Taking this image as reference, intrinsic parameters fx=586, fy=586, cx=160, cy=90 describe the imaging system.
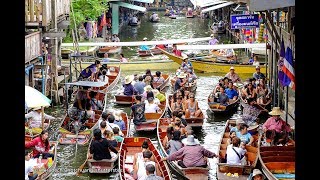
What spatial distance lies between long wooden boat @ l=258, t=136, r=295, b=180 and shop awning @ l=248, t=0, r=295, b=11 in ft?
9.50

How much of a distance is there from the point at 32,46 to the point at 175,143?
756 centimetres

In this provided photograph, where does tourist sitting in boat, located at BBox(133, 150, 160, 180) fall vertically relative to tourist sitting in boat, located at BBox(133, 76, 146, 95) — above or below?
below

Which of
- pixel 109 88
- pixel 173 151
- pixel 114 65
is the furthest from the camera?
pixel 114 65

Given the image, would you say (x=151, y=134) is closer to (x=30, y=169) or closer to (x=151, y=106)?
(x=151, y=106)

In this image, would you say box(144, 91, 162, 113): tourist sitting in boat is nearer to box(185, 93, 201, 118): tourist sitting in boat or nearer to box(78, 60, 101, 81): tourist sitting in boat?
box(185, 93, 201, 118): tourist sitting in boat

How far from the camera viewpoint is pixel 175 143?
43.0 feet

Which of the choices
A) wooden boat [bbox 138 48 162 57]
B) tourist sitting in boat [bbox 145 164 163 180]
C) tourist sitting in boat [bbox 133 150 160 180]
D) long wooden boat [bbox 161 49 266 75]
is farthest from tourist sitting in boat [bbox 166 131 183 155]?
wooden boat [bbox 138 48 162 57]

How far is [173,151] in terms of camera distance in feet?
42.7

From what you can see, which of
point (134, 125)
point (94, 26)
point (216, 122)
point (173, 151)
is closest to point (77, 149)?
point (134, 125)

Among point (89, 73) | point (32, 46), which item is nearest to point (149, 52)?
point (89, 73)

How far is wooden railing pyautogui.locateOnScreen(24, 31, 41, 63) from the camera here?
59.4 feet
